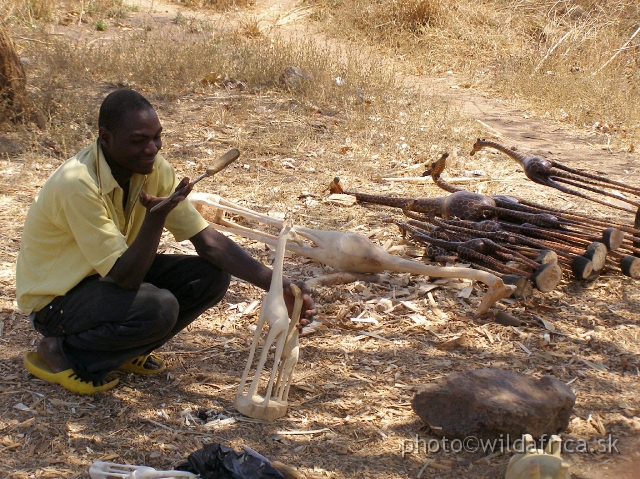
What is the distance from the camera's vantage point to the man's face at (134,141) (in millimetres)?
2660

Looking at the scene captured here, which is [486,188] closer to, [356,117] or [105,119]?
[356,117]

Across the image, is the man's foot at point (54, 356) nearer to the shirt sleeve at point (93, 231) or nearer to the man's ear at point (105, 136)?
the shirt sleeve at point (93, 231)

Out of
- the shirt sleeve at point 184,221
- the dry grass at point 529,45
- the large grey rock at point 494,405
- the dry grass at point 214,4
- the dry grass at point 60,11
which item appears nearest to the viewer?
the large grey rock at point 494,405

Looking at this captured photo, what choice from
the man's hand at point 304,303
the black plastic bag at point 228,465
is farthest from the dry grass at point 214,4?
the black plastic bag at point 228,465

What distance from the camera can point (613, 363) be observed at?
11.1 feet

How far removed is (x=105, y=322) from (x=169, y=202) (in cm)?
66

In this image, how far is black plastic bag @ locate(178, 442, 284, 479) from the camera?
2217mm

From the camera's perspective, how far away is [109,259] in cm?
265

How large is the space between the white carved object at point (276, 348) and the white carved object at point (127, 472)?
1.70 ft

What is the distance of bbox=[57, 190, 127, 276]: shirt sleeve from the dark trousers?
15 centimetres

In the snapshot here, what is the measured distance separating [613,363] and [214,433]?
1979 millimetres

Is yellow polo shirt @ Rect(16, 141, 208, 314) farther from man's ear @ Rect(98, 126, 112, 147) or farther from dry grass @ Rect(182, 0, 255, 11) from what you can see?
dry grass @ Rect(182, 0, 255, 11)

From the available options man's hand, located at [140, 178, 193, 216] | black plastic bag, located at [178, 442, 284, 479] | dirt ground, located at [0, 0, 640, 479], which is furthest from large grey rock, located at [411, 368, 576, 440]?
man's hand, located at [140, 178, 193, 216]

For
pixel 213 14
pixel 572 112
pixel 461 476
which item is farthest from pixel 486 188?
pixel 213 14
